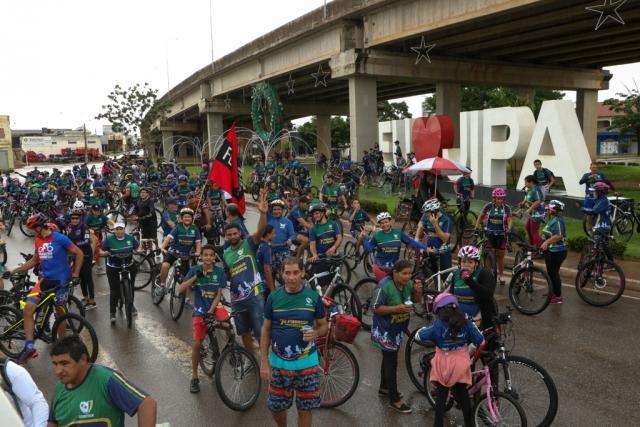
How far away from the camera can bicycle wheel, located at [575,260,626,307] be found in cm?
835

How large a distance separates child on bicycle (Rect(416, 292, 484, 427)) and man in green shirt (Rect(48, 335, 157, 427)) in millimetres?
2412

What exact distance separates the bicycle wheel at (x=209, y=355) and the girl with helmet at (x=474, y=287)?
9.38ft

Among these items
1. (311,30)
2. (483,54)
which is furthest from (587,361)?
(483,54)

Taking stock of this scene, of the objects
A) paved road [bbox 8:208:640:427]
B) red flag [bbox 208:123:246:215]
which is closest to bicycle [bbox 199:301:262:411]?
paved road [bbox 8:208:640:427]

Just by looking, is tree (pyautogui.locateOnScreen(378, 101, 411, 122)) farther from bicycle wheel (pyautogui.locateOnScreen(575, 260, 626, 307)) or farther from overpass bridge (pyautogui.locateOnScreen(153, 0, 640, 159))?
bicycle wheel (pyautogui.locateOnScreen(575, 260, 626, 307))

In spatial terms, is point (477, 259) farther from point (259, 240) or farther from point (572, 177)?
point (572, 177)

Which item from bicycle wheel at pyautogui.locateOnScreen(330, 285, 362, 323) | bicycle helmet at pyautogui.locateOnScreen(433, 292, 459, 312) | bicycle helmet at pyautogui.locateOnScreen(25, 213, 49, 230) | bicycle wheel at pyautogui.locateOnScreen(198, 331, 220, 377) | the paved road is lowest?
the paved road

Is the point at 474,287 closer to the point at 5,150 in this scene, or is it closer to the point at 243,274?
the point at 243,274

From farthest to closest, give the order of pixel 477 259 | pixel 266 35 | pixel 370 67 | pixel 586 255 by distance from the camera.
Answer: pixel 266 35 → pixel 370 67 → pixel 586 255 → pixel 477 259

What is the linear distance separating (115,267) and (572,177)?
13568mm

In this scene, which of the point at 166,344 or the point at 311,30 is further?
the point at 311,30

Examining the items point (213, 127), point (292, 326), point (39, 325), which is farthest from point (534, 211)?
point (213, 127)

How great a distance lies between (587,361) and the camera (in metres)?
6.43

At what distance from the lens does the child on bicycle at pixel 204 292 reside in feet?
19.7
